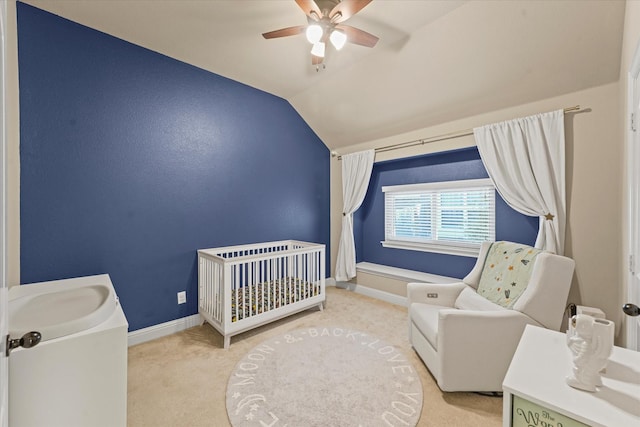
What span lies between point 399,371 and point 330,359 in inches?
21.3

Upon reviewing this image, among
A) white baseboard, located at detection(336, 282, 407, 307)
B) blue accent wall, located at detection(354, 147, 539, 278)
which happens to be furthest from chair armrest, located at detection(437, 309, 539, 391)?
white baseboard, located at detection(336, 282, 407, 307)

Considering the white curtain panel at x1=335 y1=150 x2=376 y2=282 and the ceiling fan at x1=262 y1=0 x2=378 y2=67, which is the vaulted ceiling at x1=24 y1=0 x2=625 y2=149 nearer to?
the ceiling fan at x1=262 y1=0 x2=378 y2=67

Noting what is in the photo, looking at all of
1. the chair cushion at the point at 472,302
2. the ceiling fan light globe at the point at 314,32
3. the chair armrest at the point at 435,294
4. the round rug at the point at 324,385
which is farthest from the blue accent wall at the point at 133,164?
the chair cushion at the point at 472,302

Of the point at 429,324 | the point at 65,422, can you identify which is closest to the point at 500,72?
the point at 429,324

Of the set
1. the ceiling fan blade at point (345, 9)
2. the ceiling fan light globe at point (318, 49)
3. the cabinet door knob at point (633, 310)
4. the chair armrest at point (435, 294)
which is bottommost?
the chair armrest at point (435, 294)

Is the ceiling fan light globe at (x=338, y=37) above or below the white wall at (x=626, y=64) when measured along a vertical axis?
above

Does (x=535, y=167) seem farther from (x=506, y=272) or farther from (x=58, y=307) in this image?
(x=58, y=307)

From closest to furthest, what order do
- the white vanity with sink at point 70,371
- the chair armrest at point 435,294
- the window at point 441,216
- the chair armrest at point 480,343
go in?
1. the white vanity with sink at point 70,371
2. the chair armrest at point 480,343
3. the chair armrest at point 435,294
4. the window at point 441,216

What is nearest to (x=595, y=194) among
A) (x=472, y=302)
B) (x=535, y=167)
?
(x=535, y=167)

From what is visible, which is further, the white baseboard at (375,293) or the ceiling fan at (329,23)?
the white baseboard at (375,293)

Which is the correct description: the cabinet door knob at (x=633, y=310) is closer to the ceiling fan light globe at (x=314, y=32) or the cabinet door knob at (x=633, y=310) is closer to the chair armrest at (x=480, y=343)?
the chair armrest at (x=480, y=343)

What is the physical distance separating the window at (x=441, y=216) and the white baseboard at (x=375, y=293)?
0.69m

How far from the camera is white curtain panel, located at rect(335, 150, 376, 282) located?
371cm

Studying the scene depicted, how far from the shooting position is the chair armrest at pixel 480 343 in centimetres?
169
